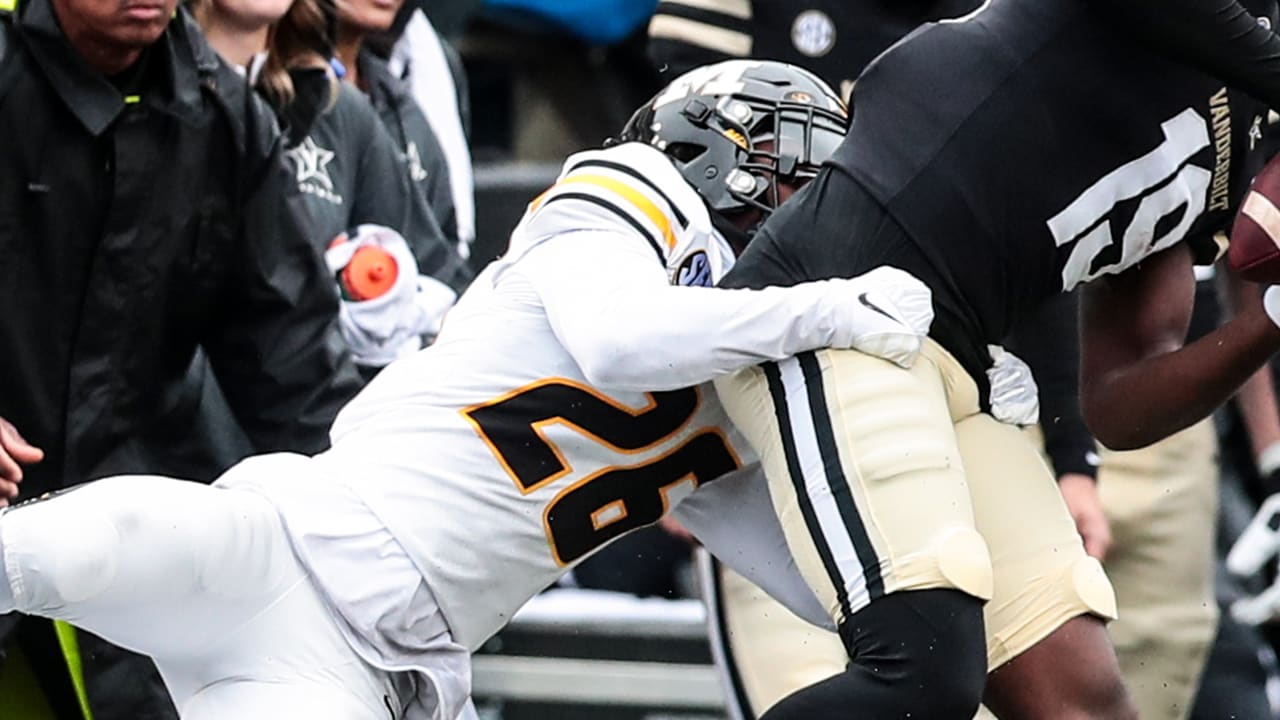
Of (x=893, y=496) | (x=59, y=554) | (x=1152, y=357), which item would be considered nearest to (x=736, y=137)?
(x=893, y=496)

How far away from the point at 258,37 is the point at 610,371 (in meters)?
1.94

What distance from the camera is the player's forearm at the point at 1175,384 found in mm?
3900

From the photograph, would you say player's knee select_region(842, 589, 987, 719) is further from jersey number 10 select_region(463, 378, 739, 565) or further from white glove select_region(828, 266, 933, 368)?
jersey number 10 select_region(463, 378, 739, 565)

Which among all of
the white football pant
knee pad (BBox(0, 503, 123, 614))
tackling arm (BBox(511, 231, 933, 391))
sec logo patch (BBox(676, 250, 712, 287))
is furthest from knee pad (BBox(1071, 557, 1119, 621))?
knee pad (BBox(0, 503, 123, 614))

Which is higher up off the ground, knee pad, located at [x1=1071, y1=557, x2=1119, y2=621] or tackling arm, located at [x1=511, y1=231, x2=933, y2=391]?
tackling arm, located at [x1=511, y1=231, x2=933, y2=391]

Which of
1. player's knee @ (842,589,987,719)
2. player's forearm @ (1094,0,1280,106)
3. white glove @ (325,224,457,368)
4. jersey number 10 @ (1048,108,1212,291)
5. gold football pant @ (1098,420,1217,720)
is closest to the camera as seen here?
player's knee @ (842,589,987,719)

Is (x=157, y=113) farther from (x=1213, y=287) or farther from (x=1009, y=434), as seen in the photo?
(x=1213, y=287)

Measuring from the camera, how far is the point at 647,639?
5988 millimetres

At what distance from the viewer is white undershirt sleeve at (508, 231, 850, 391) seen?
11.6 feet

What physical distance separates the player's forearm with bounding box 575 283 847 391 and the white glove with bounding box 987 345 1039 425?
1.32ft

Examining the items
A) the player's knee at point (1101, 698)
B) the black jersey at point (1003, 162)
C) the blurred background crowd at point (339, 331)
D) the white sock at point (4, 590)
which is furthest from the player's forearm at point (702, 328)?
the blurred background crowd at point (339, 331)

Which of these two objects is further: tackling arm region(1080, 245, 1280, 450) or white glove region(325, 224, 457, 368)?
white glove region(325, 224, 457, 368)

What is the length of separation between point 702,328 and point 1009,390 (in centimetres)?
59

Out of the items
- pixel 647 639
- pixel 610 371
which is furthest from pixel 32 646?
pixel 647 639
